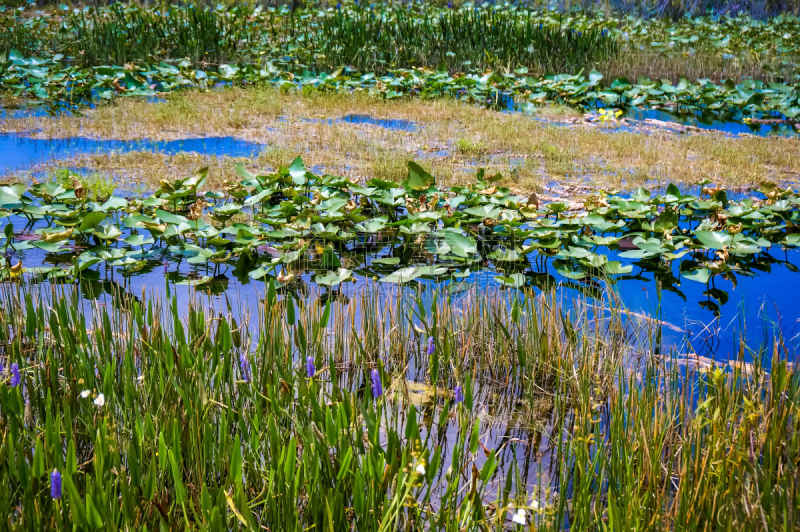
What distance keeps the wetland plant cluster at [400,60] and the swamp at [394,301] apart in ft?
0.29

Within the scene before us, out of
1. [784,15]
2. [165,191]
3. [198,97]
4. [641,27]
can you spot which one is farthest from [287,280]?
[784,15]

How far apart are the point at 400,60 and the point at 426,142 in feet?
14.7

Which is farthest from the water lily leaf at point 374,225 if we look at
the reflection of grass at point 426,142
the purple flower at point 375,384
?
the purple flower at point 375,384

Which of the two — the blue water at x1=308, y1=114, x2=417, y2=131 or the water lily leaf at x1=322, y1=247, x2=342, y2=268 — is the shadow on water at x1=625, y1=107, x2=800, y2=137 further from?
the water lily leaf at x1=322, y1=247, x2=342, y2=268

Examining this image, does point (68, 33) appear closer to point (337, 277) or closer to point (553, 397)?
point (337, 277)

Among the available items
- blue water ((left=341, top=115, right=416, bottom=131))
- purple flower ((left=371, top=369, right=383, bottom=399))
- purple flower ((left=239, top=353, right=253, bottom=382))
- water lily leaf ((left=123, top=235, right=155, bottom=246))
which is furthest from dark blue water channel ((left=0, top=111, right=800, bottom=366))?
A: blue water ((left=341, top=115, right=416, bottom=131))

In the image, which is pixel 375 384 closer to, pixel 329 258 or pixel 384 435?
pixel 384 435

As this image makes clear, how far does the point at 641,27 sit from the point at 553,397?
559 inches

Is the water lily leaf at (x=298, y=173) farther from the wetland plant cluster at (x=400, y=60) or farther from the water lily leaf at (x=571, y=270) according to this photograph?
the wetland plant cluster at (x=400, y=60)

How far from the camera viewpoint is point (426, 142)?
645 centimetres

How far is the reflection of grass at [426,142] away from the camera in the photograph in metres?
5.50

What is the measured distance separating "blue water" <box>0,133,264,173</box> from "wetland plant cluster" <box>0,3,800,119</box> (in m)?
2.08

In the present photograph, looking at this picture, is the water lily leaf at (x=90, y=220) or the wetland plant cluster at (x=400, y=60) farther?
the wetland plant cluster at (x=400, y=60)

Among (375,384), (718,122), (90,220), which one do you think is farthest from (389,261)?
(718,122)
